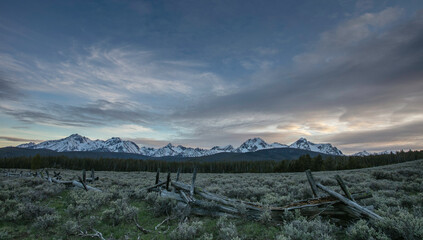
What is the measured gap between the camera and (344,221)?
7113mm

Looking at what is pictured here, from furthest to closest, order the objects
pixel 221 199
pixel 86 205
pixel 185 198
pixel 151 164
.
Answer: pixel 151 164
pixel 86 205
pixel 185 198
pixel 221 199

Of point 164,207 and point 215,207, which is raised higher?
point 215,207

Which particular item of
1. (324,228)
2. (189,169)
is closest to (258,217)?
(324,228)

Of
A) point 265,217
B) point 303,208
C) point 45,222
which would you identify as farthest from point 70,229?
point 303,208

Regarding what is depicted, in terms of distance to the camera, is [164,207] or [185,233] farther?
[164,207]

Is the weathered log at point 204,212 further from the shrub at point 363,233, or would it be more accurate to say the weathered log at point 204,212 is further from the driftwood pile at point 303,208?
the shrub at point 363,233

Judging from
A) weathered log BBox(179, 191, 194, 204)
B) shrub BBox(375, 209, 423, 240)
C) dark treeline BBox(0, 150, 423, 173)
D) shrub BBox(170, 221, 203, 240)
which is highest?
shrub BBox(375, 209, 423, 240)

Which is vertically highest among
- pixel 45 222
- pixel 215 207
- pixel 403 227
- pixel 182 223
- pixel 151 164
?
pixel 403 227

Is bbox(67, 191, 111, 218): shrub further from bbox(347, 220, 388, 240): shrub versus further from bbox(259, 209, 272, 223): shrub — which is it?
bbox(347, 220, 388, 240): shrub

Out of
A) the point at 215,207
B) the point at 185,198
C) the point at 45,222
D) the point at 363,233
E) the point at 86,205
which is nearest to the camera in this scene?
the point at 363,233

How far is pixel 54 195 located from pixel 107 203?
19.5 ft

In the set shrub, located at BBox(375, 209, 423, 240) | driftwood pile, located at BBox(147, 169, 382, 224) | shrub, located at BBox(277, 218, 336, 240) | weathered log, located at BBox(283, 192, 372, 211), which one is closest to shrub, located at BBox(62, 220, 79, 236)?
driftwood pile, located at BBox(147, 169, 382, 224)

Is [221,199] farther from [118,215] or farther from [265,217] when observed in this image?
[118,215]

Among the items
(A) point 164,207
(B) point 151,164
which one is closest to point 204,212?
(A) point 164,207
